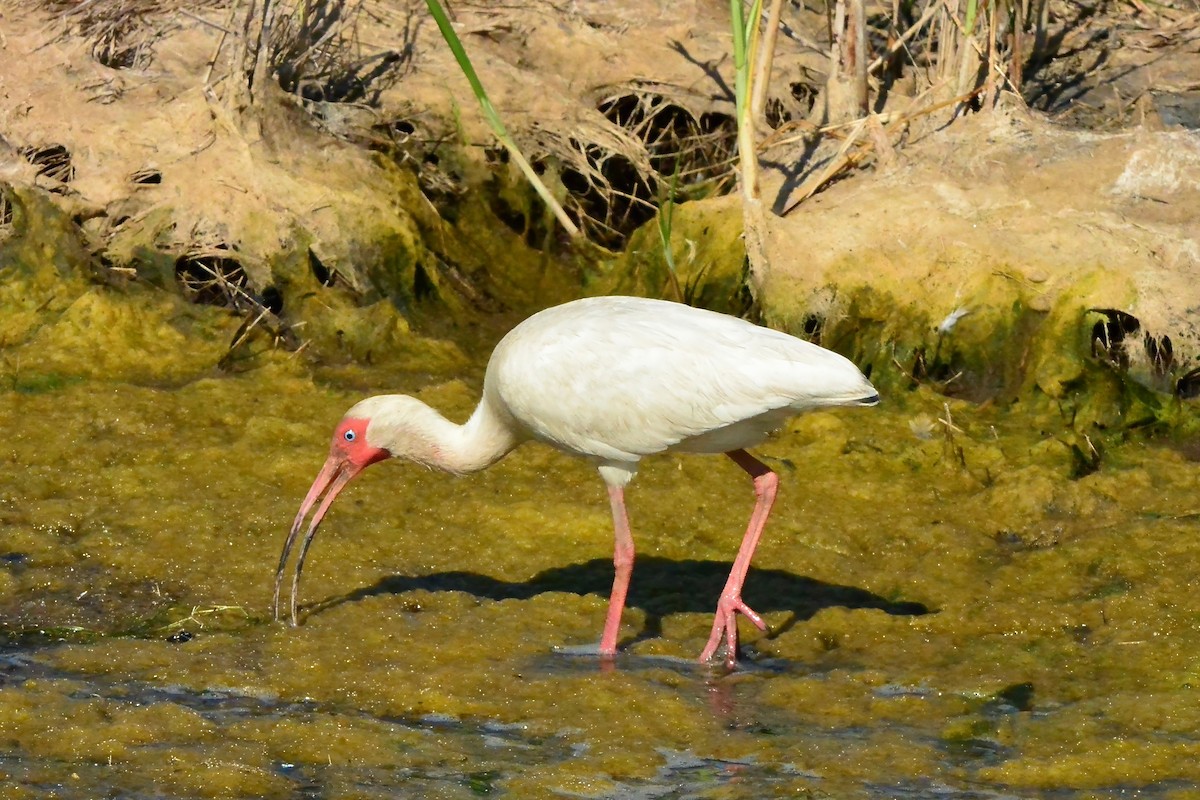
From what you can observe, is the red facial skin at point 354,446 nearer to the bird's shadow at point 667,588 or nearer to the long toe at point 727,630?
the bird's shadow at point 667,588

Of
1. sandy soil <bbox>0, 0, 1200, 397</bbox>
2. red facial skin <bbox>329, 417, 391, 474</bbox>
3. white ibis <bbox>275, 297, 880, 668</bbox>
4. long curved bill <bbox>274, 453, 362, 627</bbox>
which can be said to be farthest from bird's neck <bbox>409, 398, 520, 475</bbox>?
sandy soil <bbox>0, 0, 1200, 397</bbox>

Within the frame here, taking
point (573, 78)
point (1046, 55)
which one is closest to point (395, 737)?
point (573, 78)

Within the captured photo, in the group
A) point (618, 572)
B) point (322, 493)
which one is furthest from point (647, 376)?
point (322, 493)

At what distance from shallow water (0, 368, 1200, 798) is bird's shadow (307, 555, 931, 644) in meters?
0.01

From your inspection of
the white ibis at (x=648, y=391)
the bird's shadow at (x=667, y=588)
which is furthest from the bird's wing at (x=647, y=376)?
the bird's shadow at (x=667, y=588)

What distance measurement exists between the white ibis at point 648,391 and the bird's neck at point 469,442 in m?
0.01

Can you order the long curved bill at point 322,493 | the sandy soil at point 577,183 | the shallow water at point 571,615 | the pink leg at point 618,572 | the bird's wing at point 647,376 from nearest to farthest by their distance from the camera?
the shallow water at point 571,615 < the bird's wing at point 647,376 < the pink leg at point 618,572 < the long curved bill at point 322,493 < the sandy soil at point 577,183

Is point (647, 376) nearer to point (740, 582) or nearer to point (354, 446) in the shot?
point (740, 582)

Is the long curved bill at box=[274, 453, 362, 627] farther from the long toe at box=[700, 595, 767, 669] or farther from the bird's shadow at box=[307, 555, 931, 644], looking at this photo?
the long toe at box=[700, 595, 767, 669]

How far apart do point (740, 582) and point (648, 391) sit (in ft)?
2.45

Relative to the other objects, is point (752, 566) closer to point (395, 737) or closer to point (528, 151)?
point (395, 737)

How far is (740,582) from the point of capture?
6.01 m

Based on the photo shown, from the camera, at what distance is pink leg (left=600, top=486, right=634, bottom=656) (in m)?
5.89

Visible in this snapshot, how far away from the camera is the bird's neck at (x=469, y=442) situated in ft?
20.7
